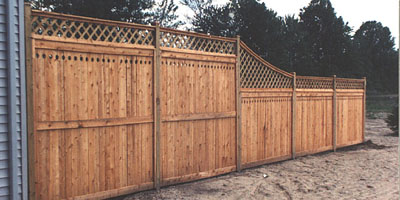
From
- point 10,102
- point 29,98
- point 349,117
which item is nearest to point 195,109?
point 29,98

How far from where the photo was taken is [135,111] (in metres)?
4.68

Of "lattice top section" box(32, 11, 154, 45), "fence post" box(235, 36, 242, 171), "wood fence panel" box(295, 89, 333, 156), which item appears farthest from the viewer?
"wood fence panel" box(295, 89, 333, 156)

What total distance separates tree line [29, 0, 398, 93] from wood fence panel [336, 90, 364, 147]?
Result: 1183 cm

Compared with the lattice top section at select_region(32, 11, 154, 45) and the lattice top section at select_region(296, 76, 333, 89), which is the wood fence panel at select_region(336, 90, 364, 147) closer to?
the lattice top section at select_region(296, 76, 333, 89)

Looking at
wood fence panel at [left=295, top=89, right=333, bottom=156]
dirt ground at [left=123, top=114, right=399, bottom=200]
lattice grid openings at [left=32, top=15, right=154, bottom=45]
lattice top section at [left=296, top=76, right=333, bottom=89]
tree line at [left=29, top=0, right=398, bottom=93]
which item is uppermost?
tree line at [left=29, top=0, right=398, bottom=93]

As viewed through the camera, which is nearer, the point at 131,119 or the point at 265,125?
the point at 131,119

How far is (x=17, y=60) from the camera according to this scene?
11.9 feet

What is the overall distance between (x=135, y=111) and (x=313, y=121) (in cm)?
476

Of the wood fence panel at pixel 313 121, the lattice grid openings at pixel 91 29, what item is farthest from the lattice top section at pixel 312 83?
the lattice grid openings at pixel 91 29

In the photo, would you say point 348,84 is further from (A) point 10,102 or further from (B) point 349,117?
(A) point 10,102

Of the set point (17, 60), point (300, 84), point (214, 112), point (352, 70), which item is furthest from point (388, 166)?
point (352, 70)

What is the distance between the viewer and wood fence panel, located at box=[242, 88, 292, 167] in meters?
6.28

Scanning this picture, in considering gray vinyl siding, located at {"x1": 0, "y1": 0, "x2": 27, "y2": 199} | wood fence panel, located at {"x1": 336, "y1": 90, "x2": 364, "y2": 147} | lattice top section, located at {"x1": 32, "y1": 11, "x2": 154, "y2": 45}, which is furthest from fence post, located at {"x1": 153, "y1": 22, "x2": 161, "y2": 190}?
wood fence panel, located at {"x1": 336, "y1": 90, "x2": 364, "y2": 147}

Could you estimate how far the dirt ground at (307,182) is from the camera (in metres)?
4.83
